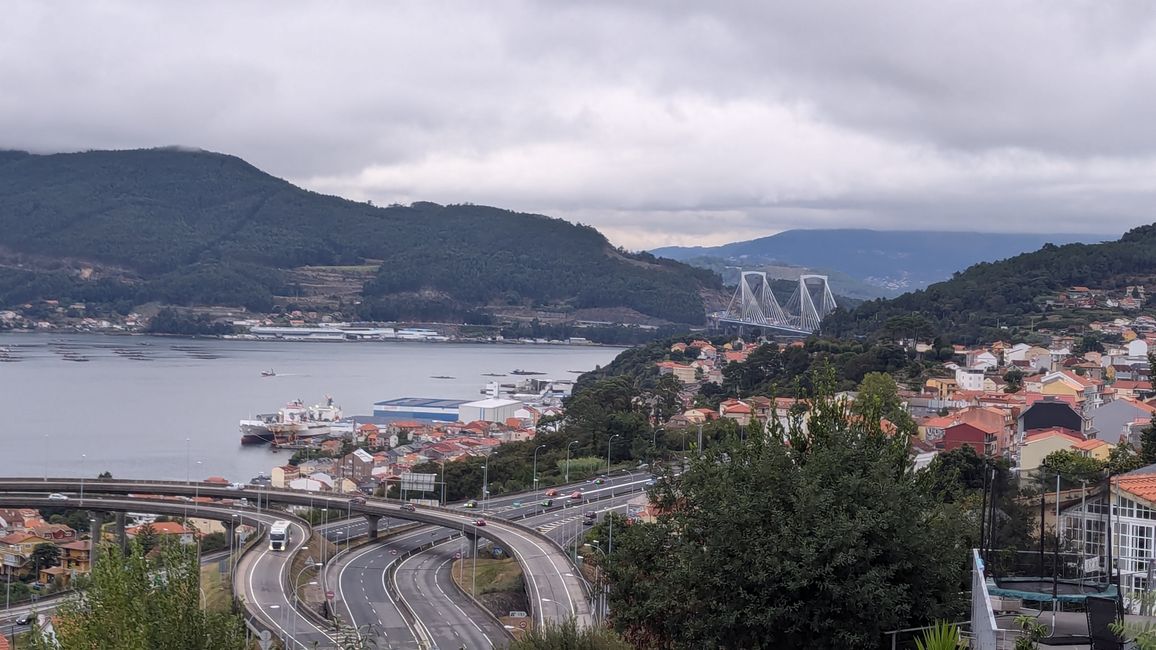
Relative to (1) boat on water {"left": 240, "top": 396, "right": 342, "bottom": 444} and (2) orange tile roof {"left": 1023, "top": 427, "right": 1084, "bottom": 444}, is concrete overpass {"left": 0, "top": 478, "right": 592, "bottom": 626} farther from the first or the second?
(1) boat on water {"left": 240, "top": 396, "right": 342, "bottom": 444}

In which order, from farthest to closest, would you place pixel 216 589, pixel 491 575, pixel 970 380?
pixel 970 380, pixel 491 575, pixel 216 589

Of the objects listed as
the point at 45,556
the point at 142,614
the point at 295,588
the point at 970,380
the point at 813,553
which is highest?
the point at 813,553

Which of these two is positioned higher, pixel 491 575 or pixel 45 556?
pixel 491 575

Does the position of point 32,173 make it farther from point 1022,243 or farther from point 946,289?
point 1022,243

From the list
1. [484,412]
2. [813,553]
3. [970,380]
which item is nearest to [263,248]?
[484,412]

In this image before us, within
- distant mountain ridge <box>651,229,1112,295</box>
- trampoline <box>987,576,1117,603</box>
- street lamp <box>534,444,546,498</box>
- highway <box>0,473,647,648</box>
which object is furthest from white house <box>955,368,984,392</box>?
distant mountain ridge <box>651,229,1112,295</box>

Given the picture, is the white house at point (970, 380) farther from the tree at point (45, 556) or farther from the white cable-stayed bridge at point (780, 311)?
the white cable-stayed bridge at point (780, 311)

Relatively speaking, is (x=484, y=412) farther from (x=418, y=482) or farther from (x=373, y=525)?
(x=373, y=525)

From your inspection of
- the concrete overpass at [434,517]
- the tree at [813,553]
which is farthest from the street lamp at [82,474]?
the tree at [813,553]
